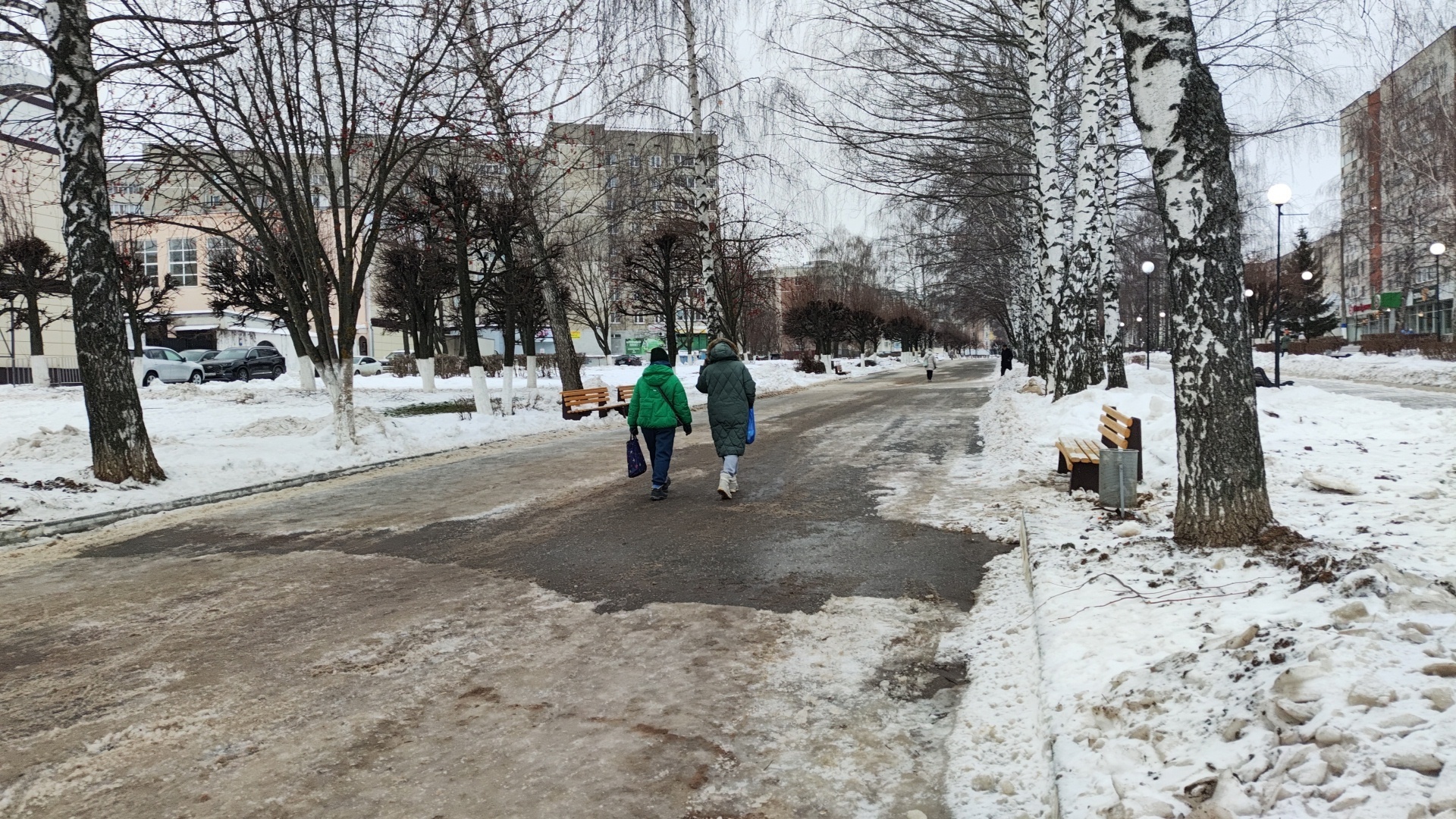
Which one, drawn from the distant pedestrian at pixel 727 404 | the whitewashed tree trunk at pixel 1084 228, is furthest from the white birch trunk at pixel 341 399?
the whitewashed tree trunk at pixel 1084 228

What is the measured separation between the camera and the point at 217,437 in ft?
48.0

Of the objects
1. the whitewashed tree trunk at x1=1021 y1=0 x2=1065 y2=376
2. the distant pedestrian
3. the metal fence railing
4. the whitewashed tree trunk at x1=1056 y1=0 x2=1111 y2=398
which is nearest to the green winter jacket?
the distant pedestrian

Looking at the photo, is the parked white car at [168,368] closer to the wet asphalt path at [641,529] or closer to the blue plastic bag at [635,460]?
the wet asphalt path at [641,529]

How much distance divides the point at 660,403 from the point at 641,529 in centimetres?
197

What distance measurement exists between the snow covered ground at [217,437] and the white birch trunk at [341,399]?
21 cm

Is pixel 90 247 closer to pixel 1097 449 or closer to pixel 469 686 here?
pixel 469 686

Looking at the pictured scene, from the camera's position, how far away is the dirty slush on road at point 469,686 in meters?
2.86

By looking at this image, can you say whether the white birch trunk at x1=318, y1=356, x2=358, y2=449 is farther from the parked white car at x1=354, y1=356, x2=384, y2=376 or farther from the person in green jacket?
the parked white car at x1=354, y1=356, x2=384, y2=376

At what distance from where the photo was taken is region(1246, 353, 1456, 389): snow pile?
2123cm

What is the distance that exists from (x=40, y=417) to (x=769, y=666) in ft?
68.0

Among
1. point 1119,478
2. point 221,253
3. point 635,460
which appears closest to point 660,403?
point 635,460

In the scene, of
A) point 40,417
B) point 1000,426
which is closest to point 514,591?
point 1000,426

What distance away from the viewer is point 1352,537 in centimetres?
471

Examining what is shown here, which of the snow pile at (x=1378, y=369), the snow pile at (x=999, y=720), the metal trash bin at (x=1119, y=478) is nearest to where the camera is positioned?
the snow pile at (x=999, y=720)
